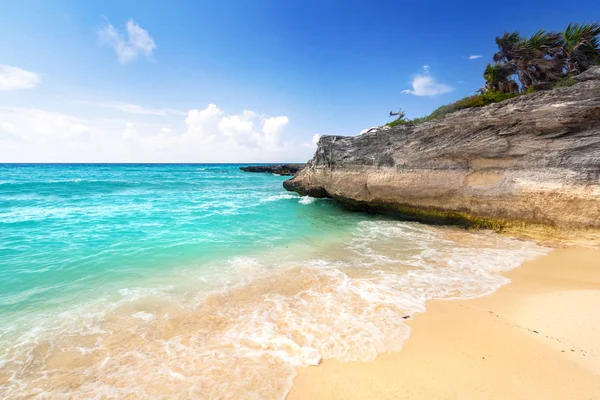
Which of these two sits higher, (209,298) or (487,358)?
(487,358)

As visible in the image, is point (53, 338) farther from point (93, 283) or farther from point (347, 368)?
Result: point (347, 368)

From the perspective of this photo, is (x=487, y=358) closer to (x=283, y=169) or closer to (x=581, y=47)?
(x=581, y=47)

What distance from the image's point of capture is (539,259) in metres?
7.08

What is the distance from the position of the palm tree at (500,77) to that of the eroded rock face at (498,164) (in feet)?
34.6

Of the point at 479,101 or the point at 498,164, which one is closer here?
the point at 498,164

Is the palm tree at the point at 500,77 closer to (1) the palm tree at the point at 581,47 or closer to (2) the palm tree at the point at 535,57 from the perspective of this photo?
(2) the palm tree at the point at 535,57

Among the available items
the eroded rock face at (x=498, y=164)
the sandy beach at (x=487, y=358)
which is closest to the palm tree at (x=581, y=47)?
the eroded rock face at (x=498, y=164)

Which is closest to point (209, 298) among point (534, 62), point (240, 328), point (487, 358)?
point (240, 328)

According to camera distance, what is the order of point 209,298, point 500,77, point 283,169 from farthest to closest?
point 283,169 → point 500,77 → point 209,298

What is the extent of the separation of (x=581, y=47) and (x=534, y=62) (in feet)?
7.32

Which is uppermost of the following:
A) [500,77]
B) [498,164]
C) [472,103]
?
[500,77]

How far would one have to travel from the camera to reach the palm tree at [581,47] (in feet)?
51.7

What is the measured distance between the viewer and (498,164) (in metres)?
9.88

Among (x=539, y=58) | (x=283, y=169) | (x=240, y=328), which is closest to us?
(x=240, y=328)
